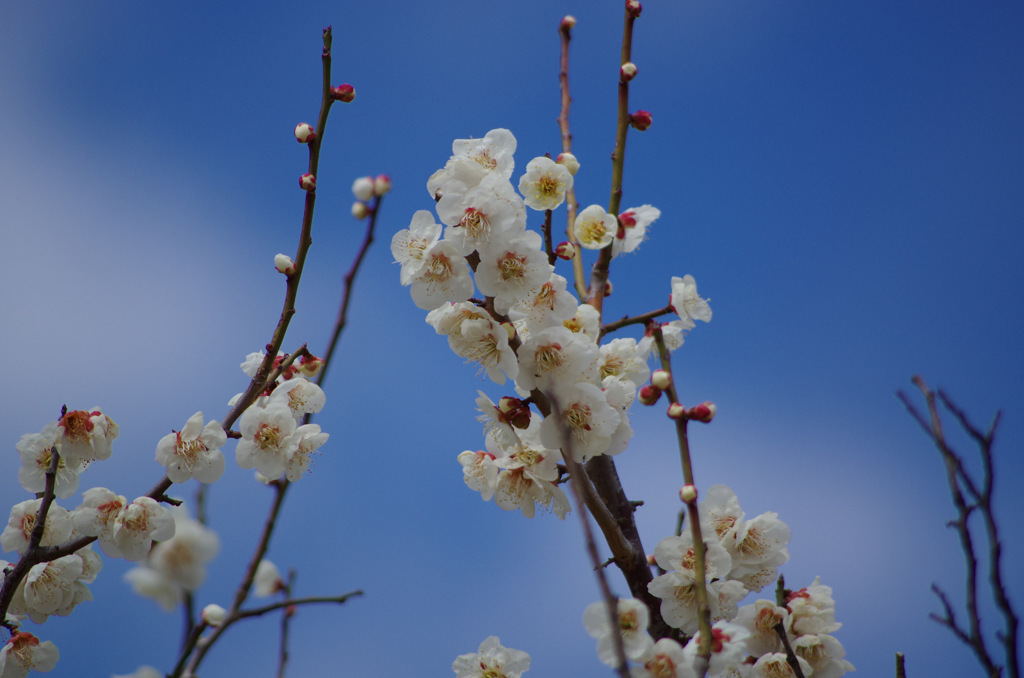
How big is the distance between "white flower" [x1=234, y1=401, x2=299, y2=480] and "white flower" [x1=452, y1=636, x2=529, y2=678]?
24.6 inches

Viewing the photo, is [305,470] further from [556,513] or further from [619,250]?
[619,250]

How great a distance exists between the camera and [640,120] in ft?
6.84

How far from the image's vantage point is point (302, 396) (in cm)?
174

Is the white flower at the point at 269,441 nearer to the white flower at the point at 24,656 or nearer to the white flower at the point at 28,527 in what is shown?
the white flower at the point at 28,527

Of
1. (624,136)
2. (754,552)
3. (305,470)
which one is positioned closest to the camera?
(754,552)

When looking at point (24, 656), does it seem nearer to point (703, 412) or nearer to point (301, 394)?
point (301, 394)

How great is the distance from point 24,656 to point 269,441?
2.54 ft

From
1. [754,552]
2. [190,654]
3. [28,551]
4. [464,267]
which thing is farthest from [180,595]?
[754,552]

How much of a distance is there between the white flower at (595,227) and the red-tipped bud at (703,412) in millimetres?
769

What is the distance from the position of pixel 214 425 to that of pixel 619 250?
1.22 m

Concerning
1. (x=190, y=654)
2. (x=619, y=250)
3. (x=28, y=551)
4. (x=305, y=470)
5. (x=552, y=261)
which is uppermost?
(x=619, y=250)

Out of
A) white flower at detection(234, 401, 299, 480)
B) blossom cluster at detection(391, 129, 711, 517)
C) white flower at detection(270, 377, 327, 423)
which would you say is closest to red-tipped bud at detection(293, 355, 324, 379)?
white flower at detection(270, 377, 327, 423)

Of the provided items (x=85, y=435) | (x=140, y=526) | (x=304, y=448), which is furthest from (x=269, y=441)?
(x=85, y=435)

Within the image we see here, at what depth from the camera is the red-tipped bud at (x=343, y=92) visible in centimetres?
164
